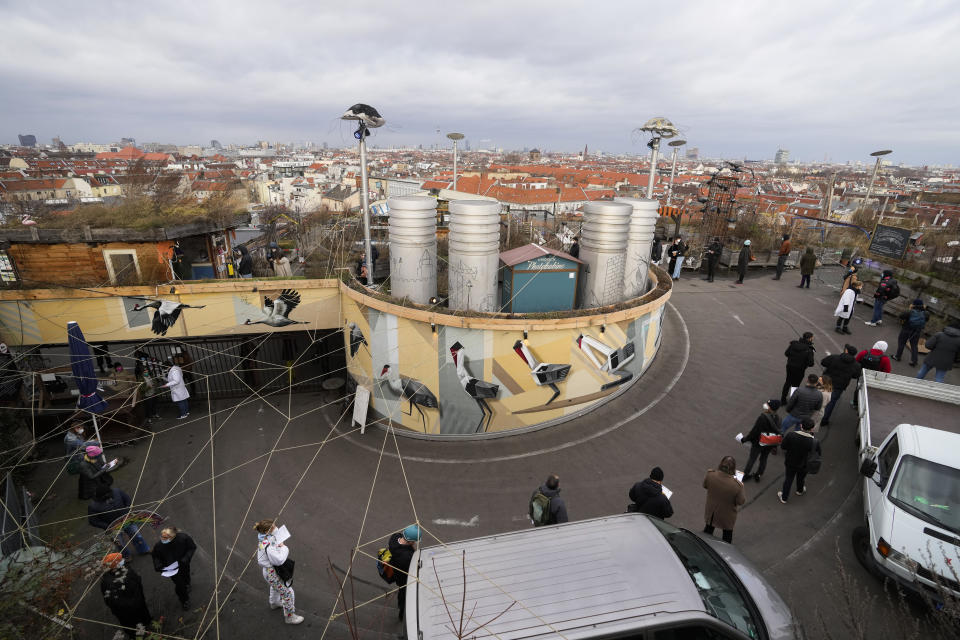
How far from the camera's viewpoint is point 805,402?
696 cm

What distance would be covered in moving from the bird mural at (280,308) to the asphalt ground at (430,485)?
209 centimetres

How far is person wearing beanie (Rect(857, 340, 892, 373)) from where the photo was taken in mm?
8227

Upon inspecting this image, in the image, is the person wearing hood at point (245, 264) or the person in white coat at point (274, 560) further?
the person wearing hood at point (245, 264)

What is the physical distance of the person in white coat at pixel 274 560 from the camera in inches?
209

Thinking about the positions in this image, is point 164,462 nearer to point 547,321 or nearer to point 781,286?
point 547,321

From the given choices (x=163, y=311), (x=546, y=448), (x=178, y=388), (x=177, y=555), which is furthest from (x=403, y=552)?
(x=163, y=311)

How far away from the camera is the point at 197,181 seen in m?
15.0

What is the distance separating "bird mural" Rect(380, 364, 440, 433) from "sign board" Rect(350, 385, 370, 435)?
0.67m

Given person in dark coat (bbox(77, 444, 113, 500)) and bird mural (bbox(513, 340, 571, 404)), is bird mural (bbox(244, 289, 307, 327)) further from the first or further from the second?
bird mural (bbox(513, 340, 571, 404))

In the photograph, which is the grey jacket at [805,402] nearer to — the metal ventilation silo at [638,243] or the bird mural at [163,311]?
the metal ventilation silo at [638,243]

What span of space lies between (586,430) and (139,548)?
831cm

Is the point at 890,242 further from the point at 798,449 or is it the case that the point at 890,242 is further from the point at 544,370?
the point at 544,370

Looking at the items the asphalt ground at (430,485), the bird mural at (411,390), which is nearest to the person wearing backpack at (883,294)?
the asphalt ground at (430,485)

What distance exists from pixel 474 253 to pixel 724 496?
232 inches
